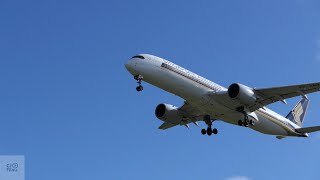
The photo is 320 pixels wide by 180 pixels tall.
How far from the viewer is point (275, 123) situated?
51500mm

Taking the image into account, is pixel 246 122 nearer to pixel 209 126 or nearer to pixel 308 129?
pixel 209 126

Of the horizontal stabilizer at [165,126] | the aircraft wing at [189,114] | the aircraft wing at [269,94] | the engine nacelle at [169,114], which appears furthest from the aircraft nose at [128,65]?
the horizontal stabilizer at [165,126]

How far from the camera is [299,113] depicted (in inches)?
2405

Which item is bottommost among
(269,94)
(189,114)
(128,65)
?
(269,94)

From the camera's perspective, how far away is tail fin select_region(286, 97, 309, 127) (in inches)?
2346

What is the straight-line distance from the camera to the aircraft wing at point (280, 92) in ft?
147

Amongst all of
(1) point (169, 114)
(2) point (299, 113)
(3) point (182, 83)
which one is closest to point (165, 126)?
(1) point (169, 114)

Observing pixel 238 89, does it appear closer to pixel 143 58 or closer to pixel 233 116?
pixel 233 116

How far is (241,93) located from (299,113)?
1838cm

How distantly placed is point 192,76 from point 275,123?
36.3 ft

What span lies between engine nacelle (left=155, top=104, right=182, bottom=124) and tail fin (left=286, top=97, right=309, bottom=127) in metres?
14.8

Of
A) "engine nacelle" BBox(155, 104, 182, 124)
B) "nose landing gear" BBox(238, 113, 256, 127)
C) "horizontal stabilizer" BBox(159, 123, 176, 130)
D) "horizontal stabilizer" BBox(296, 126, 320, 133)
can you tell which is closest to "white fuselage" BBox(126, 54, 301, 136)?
"nose landing gear" BBox(238, 113, 256, 127)

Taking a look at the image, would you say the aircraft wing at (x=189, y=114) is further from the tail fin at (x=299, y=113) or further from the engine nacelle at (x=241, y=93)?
the tail fin at (x=299, y=113)

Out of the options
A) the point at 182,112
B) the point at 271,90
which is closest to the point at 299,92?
the point at 271,90
